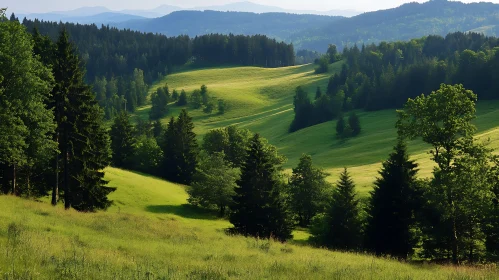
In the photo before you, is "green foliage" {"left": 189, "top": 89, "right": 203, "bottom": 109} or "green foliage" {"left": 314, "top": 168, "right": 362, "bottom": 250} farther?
"green foliage" {"left": 189, "top": 89, "right": 203, "bottom": 109}

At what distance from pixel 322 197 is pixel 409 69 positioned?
114364 mm

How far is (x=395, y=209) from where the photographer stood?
37281 mm

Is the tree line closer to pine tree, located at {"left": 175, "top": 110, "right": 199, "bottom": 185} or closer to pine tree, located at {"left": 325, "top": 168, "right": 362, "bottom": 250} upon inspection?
pine tree, located at {"left": 325, "top": 168, "right": 362, "bottom": 250}

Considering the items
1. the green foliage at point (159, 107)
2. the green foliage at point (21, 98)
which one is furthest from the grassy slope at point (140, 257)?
the green foliage at point (159, 107)

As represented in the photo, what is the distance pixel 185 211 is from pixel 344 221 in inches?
874

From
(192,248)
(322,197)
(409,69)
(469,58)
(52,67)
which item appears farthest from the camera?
(409,69)

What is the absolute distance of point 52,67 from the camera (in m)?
36.2

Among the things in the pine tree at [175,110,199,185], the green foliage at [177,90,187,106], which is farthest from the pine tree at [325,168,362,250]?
the green foliage at [177,90,187,106]

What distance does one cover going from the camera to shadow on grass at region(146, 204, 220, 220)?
179ft

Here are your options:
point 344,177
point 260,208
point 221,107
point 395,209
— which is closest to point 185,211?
point 260,208

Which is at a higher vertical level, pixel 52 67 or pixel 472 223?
pixel 52 67

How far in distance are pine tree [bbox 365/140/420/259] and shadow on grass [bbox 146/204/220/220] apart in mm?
24375

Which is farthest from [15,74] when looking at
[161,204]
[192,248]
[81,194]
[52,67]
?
[161,204]

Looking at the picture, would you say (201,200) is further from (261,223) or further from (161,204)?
(261,223)
